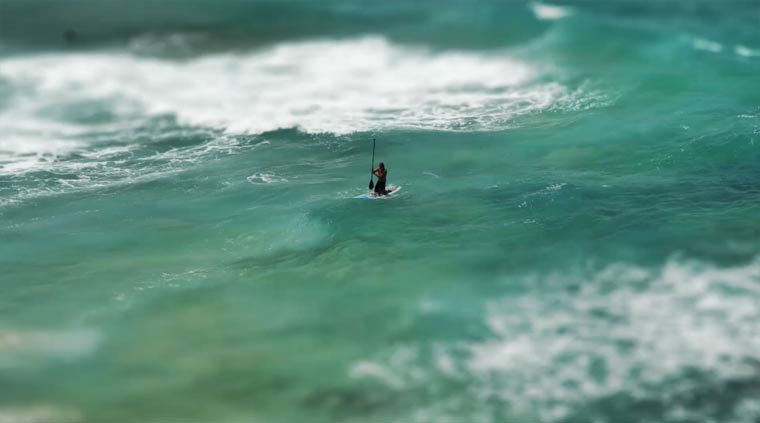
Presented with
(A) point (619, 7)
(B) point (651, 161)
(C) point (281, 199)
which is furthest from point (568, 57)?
(C) point (281, 199)

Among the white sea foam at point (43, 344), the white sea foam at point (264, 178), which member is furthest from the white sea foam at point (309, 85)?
the white sea foam at point (43, 344)

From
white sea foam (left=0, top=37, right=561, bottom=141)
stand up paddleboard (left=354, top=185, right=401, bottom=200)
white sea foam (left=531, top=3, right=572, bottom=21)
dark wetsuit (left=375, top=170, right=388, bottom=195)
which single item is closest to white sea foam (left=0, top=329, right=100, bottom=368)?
stand up paddleboard (left=354, top=185, right=401, bottom=200)

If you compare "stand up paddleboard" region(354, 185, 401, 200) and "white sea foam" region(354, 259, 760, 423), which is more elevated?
"stand up paddleboard" region(354, 185, 401, 200)

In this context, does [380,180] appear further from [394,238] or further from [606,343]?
[606,343]

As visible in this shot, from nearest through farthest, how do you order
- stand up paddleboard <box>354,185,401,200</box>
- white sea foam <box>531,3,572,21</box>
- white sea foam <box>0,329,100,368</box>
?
white sea foam <box>0,329,100,368</box> < stand up paddleboard <box>354,185,401,200</box> < white sea foam <box>531,3,572,21</box>

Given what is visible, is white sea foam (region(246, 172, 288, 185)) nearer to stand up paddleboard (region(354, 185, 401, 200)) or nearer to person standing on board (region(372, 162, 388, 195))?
stand up paddleboard (region(354, 185, 401, 200))

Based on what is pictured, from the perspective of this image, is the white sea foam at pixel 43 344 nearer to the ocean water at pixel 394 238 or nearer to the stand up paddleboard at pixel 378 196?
the ocean water at pixel 394 238

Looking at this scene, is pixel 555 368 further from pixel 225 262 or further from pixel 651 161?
pixel 651 161
